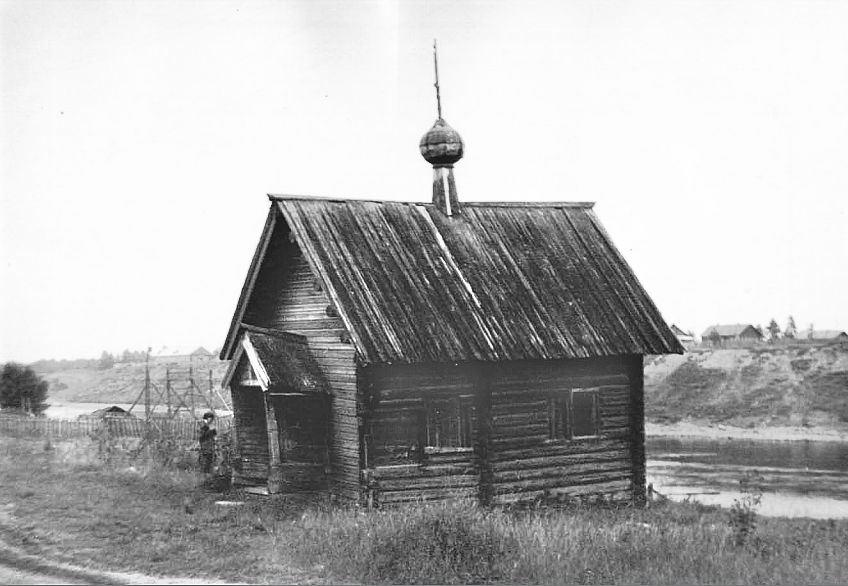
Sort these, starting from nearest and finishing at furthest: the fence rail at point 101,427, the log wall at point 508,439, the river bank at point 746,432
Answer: the log wall at point 508,439 < the fence rail at point 101,427 < the river bank at point 746,432

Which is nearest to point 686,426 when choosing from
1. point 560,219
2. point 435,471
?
point 560,219

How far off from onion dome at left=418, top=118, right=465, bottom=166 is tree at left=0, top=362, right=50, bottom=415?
45.9 ft

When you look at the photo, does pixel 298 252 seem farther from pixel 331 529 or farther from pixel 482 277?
pixel 331 529

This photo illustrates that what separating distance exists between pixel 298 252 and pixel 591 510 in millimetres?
7171

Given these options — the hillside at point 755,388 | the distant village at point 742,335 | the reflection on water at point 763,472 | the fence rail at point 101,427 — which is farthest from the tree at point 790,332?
the fence rail at point 101,427

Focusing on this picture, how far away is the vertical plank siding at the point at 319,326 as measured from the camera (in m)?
16.6

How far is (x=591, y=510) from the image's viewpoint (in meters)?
17.7

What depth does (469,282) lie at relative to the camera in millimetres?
18031

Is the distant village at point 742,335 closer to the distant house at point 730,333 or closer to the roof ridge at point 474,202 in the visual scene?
the distant house at point 730,333

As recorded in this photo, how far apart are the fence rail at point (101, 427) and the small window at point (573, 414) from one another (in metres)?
11.7

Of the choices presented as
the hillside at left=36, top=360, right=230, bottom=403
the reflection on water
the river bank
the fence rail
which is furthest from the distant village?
the fence rail

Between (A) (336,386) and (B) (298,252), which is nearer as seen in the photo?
(A) (336,386)

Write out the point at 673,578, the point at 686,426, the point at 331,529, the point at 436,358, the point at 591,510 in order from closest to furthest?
the point at 673,578, the point at 331,529, the point at 436,358, the point at 591,510, the point at 686,426

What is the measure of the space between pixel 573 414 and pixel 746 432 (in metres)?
27.9
